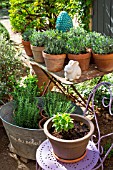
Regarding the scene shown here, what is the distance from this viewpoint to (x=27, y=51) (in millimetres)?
3275

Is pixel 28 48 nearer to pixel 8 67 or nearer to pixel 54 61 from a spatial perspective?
pixel 8 67

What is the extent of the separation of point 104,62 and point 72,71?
14.1 inches

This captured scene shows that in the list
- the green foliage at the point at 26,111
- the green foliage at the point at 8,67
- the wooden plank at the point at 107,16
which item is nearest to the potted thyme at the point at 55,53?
the green foliage at the point at 26,111

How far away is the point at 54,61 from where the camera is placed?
2693 mm

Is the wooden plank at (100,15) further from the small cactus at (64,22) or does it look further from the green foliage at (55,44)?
the green foliage at (55,44)

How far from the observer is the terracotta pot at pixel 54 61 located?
268cm

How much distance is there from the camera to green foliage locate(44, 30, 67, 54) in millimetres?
2717

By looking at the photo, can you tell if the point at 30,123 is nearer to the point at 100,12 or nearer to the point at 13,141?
the point at 13,141

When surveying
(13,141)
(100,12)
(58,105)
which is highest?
(100,12)

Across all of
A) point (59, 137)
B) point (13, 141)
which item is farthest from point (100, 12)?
point (59, 137)

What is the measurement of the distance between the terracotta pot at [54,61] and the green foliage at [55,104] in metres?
0.31

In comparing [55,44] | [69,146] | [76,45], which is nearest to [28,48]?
[55,44]

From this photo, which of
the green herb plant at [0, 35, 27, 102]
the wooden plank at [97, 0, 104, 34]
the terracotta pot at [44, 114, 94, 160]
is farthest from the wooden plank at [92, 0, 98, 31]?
the terracotta pot at [44, 114, 94, 160]

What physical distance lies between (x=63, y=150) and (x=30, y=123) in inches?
34.9
